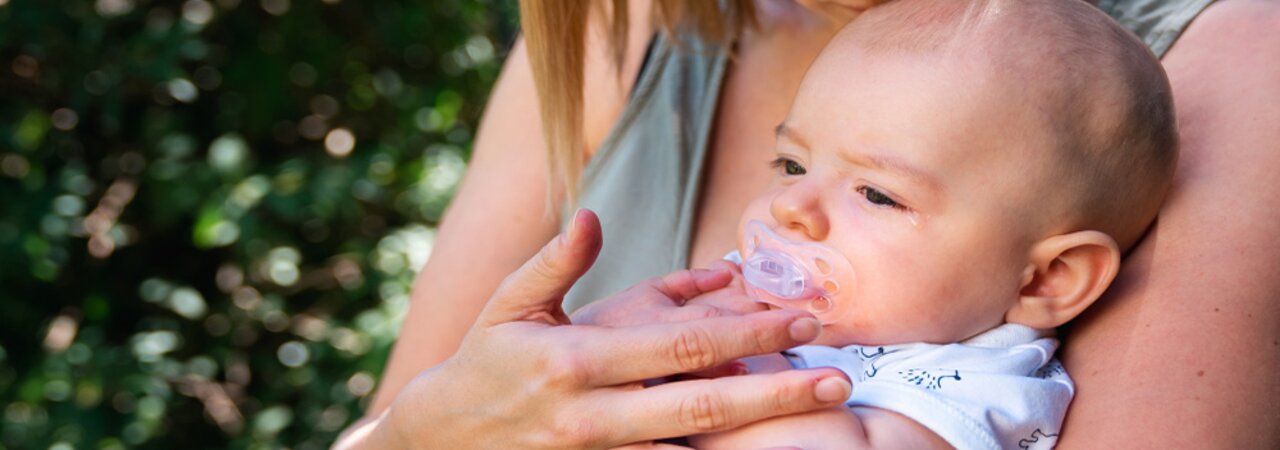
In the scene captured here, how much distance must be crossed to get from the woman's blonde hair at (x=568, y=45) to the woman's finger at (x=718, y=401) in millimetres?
787

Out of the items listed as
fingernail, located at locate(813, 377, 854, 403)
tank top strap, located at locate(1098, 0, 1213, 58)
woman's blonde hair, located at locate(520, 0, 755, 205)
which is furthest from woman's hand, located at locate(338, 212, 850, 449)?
tank top strap, located at locate(1098, 0, 1213, 58)

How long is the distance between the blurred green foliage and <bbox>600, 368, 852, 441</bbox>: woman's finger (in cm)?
249

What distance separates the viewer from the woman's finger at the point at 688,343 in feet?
4.36

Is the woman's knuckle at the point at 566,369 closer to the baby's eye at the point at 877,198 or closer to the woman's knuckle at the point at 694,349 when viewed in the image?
the woman's knuckle at the point at 694,349

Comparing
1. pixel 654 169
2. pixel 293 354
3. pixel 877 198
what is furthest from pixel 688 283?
pixel 293 354

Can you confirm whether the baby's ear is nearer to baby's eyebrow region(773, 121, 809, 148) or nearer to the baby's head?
the baby's head

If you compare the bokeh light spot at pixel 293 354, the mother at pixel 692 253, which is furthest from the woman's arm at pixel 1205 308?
the bokeh light spot at pixel 293 354

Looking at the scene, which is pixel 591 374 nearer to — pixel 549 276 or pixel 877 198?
pixel 549 276

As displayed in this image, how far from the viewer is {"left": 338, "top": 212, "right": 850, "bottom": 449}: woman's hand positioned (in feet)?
4.37

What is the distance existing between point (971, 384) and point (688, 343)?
12.6 inches

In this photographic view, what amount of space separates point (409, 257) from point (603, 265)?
6.45 ft

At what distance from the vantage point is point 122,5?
3.75 meters

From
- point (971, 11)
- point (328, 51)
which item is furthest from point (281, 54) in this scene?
point (971, 11)

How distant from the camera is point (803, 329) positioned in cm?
133
